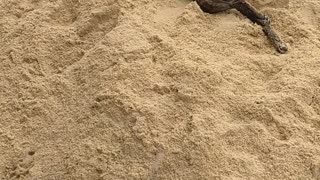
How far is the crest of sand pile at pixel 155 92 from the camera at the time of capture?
1846mm

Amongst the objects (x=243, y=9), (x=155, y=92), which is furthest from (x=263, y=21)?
(x=155, y=92)

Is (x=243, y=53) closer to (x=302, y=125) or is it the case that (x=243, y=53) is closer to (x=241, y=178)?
(x=302, y=125)

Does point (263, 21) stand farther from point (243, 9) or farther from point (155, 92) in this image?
point (155, 92)

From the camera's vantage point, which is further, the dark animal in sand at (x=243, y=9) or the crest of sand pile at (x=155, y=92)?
the dark animal in sand at (x=243, y=9)

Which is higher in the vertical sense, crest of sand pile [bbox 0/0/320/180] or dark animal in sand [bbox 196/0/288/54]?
dark animal in sand [bbox 196/0/288/54]

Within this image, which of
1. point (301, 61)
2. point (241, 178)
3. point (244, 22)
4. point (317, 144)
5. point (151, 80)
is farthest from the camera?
point (244, 22)

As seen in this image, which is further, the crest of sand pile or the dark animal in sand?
the dark animal in sand

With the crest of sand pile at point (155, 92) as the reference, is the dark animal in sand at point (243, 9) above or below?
above

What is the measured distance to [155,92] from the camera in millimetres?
2023

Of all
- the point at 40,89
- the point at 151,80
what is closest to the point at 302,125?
the point at 151,80

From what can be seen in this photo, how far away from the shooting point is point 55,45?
230 cm

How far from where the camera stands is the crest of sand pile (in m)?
1.85

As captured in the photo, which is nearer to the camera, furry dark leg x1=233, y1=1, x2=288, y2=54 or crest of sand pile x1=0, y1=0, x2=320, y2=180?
crest of sand pile x1=0, y1=0, x2=320, y2=180

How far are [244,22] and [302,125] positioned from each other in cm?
66
